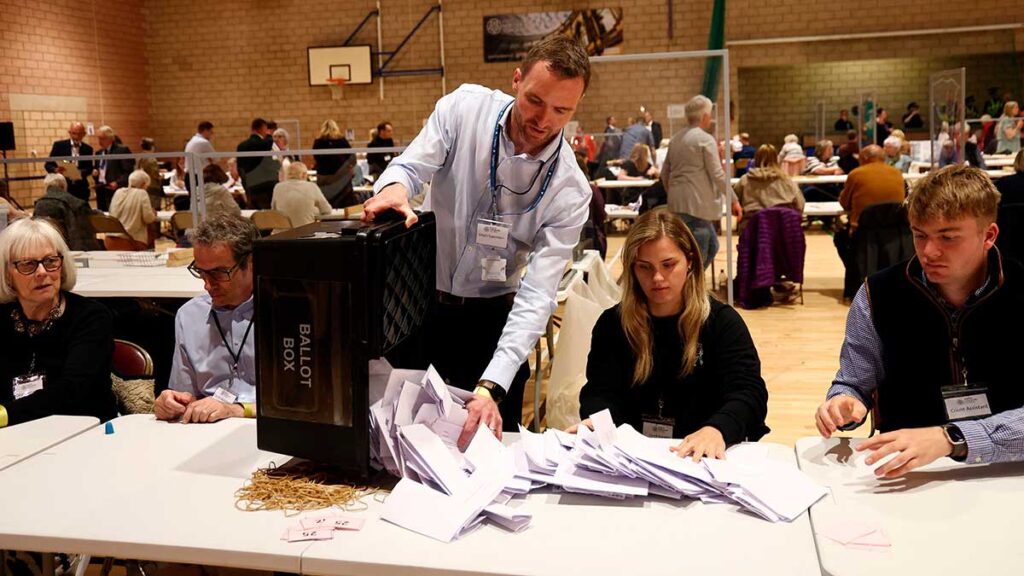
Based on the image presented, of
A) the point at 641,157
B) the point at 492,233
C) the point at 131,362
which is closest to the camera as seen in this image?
the point at 492,233

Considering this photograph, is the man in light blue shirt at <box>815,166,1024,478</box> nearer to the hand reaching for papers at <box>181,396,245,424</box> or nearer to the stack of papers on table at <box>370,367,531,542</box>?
the stack of papers on table at <box>370,367,531,542</box>

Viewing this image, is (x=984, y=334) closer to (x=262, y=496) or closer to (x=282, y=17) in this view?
(x=262, y=496)

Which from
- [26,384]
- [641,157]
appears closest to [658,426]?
[26,384]

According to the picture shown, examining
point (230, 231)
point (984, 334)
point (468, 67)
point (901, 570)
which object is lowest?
point (901, 570)

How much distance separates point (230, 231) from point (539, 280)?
902 mm

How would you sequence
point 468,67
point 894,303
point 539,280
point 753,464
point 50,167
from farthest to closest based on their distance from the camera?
1. point 468,67
2. point 50,167
3. point 539,280
4. point 894,303
5. point 753,464

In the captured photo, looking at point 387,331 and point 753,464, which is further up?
point 387,331

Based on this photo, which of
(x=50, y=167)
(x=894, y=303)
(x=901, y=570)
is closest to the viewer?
(x=901, y=570)

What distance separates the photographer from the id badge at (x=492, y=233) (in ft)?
6.88

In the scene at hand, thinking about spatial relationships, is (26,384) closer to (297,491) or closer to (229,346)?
(229,346)

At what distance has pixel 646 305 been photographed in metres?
2.14

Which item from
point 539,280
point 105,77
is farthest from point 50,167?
point 539,280

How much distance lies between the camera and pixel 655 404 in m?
2.13

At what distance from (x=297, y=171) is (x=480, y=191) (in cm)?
456
